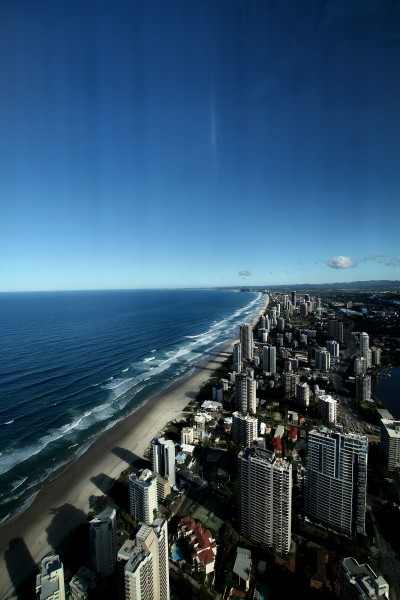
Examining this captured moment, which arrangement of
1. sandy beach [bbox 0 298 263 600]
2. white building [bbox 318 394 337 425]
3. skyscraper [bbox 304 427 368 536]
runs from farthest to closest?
white building [bbox 318 394 337 425], skyscraper [bbox 304 427 368 536], sandy beach [bbox 0 298 263 600]

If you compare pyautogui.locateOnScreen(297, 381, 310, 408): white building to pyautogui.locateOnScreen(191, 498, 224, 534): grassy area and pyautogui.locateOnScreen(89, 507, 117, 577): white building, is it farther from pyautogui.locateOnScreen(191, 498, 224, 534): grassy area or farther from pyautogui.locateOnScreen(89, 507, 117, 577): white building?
pyautogui.locateOnScreen(89, 507, 117, 577): white building

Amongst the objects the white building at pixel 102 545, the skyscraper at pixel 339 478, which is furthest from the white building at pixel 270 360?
the white building at pixel 102 545

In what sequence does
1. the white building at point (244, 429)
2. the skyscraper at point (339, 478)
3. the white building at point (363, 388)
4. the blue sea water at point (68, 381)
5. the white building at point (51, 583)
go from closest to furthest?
the white building at point (51, 583), the skyscraper at point (339, 478), the blue sea water at point (68, 381), the white building at point (244, 429), the white building at point (363, 388)

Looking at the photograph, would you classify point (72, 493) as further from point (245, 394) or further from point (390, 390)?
point (390, 390)

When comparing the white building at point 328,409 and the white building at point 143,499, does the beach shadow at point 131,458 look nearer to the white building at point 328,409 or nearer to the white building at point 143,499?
the white building at point 143,499

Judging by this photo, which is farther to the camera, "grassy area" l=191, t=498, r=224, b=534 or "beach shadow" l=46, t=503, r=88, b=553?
"grassy area" l=191, t=498, r=224, b=534

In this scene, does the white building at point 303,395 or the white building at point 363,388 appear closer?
the white building at point 303,395

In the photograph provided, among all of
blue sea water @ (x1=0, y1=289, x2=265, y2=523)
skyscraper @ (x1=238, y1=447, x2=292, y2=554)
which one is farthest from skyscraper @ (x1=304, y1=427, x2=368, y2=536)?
blue sea water @ (x1=0, y1=289, x2=265, y2=523)
